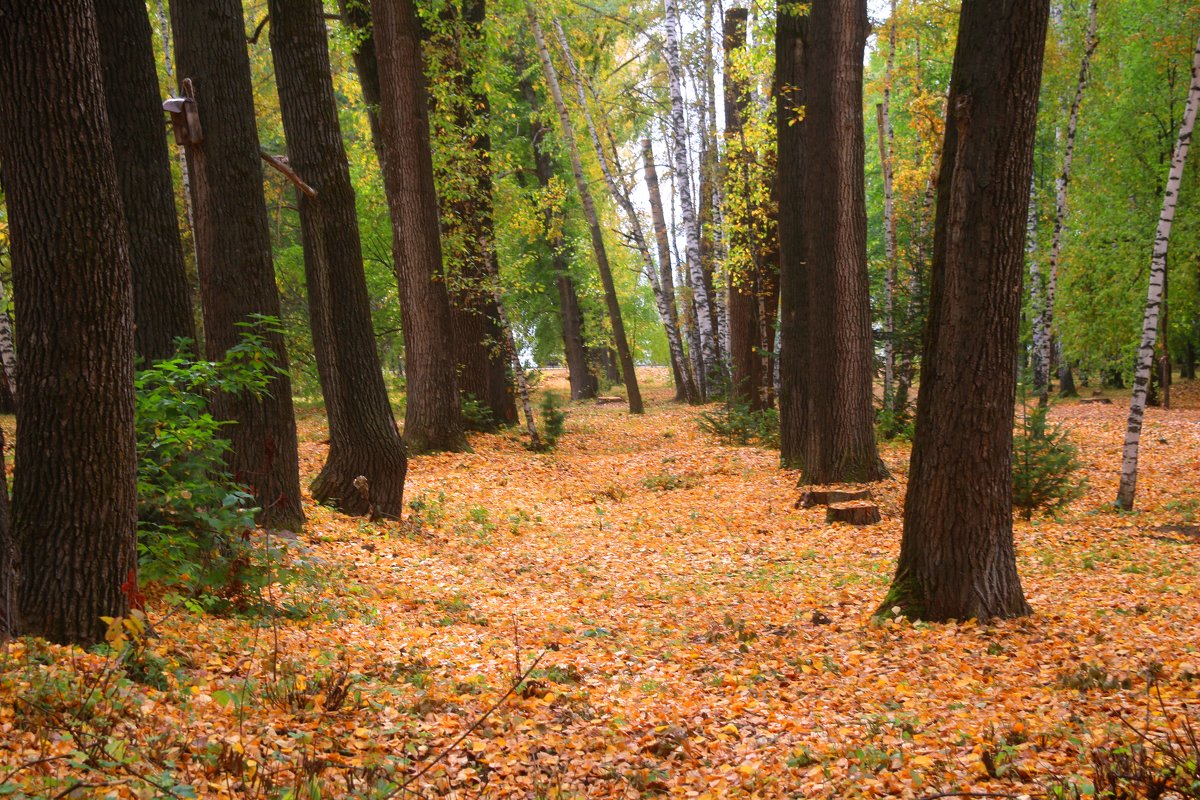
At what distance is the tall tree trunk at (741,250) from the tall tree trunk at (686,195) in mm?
A: 771

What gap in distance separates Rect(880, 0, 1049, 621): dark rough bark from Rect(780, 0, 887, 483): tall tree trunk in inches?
214

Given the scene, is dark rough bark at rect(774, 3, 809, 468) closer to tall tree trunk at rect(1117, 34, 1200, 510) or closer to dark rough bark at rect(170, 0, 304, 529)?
tall tree trunk at rect(1117, 34, 1200, 510)

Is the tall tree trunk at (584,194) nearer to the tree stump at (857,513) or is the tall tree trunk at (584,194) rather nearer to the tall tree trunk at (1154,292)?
the tree stump at (857,513)

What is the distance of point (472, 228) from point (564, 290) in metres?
11.5

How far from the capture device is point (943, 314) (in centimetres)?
605

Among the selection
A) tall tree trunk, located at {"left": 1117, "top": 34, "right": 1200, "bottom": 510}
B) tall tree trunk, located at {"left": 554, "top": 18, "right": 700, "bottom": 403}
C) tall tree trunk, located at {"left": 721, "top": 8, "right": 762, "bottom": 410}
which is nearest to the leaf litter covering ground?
tall tree trunk, located at {"left": 1117, "top": 34, "right": 1200, "bottom": 510}

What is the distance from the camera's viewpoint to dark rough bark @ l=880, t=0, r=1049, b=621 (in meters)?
5.72

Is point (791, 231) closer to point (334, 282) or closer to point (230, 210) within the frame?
point (334, 282)

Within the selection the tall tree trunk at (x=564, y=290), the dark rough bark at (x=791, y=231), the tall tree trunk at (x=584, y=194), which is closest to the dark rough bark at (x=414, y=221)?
the dark rough bark at (x=791, y=231)

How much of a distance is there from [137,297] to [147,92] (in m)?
1.72

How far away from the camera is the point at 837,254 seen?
11.6 metres

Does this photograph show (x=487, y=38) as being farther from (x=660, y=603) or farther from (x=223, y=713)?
(x=223, y=713)

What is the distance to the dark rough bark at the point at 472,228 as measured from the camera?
52.5 ft

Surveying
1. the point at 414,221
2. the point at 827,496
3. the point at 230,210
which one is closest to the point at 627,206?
the point at 414,221
